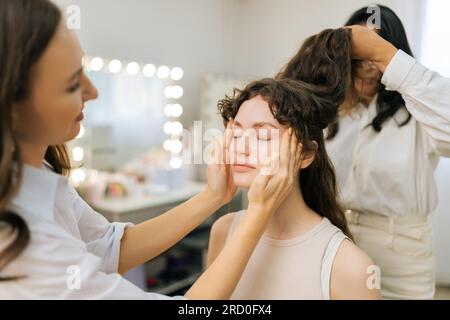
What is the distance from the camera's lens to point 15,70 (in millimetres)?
409

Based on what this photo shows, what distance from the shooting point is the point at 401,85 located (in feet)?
2.35

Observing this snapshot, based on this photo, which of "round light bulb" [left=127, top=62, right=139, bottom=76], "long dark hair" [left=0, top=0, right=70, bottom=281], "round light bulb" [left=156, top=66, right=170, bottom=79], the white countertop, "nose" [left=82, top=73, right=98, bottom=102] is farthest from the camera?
"round light bulb" [left=156, top=66, right=170, bottom=79]

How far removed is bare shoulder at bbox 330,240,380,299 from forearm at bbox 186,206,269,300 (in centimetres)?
21

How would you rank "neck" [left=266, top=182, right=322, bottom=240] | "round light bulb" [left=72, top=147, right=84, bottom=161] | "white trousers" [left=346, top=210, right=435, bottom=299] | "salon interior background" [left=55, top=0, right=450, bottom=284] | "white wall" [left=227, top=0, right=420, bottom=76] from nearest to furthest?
"neck" [left=266, top=182, right=322, bottom=240] < "white trousers" [left=346, top=210, right=435, bottom=299] < "salon interior background" [left=55, top=0, right=450, bottom=284] < "white wall" [left=227, top=0, right=420, bottom=76] < "round light bulb" [left=72, top=147, right=84, bottom=161]

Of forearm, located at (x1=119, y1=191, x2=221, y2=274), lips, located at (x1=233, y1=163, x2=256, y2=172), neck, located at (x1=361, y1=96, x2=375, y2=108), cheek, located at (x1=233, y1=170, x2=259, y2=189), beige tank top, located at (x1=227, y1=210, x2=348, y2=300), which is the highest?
neck, located at (x1=361, y1=96, x2=375, y2=108)

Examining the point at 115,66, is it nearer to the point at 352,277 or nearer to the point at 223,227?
the point at 223,227

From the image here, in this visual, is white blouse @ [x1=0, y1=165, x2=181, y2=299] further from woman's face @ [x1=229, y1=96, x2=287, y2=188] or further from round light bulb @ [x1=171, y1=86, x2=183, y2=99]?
round light bulb @ [x1=171, y1=86, x2=183, y2=99]

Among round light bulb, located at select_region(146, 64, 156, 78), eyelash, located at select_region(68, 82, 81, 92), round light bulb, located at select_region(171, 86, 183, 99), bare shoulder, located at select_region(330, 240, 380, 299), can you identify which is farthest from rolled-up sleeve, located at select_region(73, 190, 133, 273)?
round light bulb, located at select_region(171, 86, 183, 99)

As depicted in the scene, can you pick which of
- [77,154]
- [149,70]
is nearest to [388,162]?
[77,154]

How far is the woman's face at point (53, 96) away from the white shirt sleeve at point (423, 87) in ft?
1.74

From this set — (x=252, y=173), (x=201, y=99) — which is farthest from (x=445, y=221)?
(x=201, y=99)

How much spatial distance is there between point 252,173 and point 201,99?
1517 mm

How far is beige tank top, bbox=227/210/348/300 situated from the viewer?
27.3 inches

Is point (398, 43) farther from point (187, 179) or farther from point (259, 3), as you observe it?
point (187, 179)
